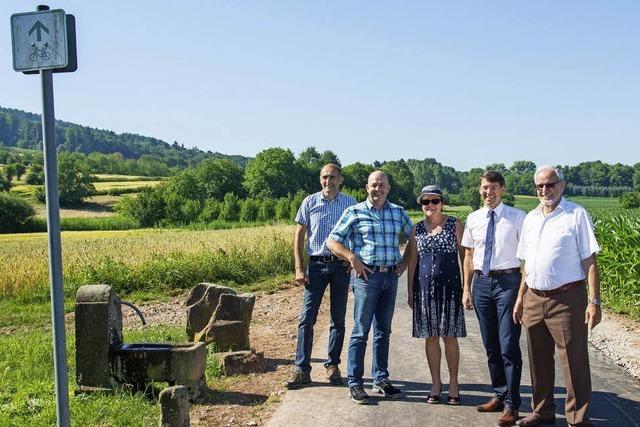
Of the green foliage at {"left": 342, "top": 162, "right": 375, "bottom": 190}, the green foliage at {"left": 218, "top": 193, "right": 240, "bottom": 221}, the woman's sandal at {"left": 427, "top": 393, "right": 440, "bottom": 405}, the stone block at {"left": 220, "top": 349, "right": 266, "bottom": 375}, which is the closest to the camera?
the woman's sandal at {"left": 427, "top": 393, "right": 440, "bottom": 405}

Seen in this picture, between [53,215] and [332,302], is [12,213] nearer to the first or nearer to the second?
[332,302]

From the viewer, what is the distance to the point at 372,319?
605 cm

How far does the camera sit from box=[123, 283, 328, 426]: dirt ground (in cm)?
548

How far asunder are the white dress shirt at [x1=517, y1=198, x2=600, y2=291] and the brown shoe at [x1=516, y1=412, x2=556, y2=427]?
1.06 metres

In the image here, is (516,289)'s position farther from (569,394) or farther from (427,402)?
(427,402)

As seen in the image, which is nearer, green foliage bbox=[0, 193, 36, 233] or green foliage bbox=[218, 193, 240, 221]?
green foliage bbox=[0, 193, 36, 233]

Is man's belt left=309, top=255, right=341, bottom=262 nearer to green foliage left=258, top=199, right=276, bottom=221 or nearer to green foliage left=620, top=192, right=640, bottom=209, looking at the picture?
green foliage left=620, top=192, right=640, bottom=209

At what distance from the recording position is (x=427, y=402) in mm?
5707

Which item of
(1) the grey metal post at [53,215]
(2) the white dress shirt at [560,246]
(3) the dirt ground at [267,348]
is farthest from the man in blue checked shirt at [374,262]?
(1) the grey metal post at [53,215]

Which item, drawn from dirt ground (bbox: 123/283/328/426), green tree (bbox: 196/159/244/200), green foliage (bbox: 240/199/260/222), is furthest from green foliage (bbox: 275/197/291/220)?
dirt ground (bbox: 123/283/328/426)

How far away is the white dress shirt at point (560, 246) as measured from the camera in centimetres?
479

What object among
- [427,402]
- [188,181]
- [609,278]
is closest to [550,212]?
[427,402]

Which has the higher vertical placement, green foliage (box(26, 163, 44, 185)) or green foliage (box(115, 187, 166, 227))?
green foliage (box(26, 163, 44, 185))

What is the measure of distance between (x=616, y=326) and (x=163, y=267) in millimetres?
10166
